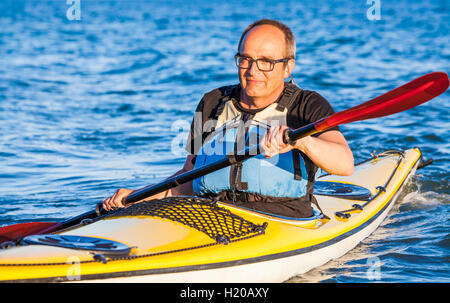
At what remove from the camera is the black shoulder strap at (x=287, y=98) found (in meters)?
3.63

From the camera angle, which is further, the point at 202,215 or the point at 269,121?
the point at 269,121

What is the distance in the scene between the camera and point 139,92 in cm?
1176

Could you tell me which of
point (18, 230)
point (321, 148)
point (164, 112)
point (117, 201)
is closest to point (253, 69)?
point (321, 148)

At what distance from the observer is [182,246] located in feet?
10.7

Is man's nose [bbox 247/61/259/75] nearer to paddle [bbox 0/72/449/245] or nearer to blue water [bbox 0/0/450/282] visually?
paddle [bbox 0/72/449/245]

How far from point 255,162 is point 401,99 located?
2.87 ft

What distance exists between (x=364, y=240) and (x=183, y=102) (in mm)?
6727

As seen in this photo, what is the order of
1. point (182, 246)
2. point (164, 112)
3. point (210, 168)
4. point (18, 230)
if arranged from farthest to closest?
1. point (164, 112)
2. point (18, 230)
3. point (210, 168)
4. point (182, 246)

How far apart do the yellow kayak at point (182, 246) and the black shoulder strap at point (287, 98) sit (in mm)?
630

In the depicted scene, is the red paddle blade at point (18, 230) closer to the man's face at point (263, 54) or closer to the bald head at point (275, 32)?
the man's face at point (263, 54)

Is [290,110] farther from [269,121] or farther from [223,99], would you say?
[223,99]

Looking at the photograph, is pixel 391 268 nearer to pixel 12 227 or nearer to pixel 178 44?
pixel 12 227
